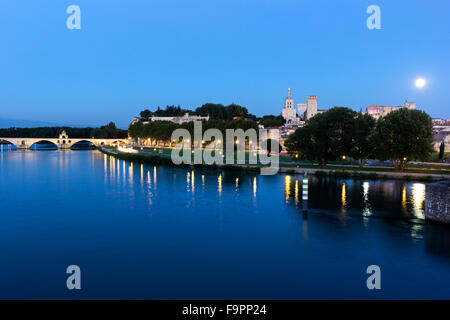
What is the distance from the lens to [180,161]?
59.6 m

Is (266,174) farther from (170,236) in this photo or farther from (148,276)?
(148,276)

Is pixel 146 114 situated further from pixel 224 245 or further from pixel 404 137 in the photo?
pixel 224 245

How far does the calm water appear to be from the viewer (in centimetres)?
1230

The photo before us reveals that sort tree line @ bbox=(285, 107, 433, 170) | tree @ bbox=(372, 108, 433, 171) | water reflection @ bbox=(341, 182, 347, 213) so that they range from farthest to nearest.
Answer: tree line @ bbox=(285, 107, 433, 170) < tree @ bbox=(372, 108, 433, 171) < water reflection @ bbox=(341, 182, 347, 213)

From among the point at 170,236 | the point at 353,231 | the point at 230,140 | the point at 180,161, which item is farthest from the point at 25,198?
the point at 230,140

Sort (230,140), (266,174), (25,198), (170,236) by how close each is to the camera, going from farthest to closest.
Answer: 1. (230,140)
2. (266,174)
3. (25,198)
4. (170,236)

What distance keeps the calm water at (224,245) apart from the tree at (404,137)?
27.6ft

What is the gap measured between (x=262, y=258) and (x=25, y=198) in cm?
2450

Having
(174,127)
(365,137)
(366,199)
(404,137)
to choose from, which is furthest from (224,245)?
(174,127)
